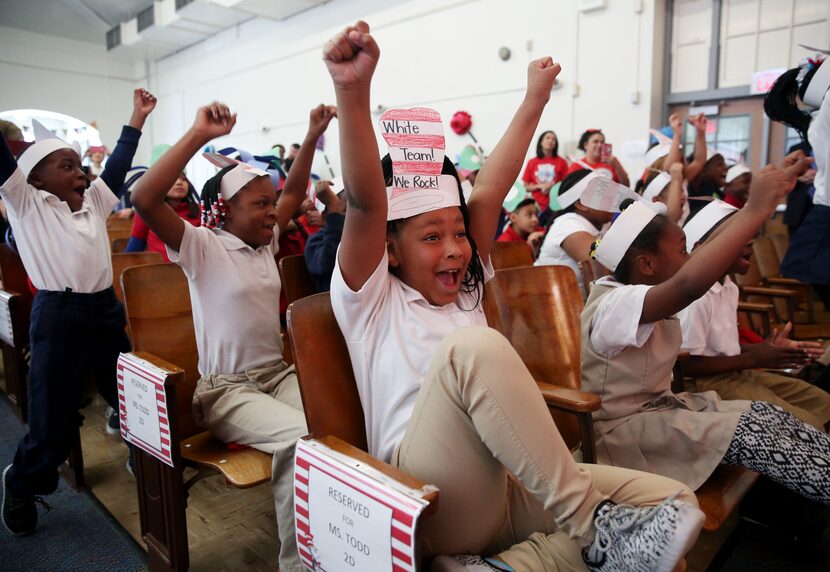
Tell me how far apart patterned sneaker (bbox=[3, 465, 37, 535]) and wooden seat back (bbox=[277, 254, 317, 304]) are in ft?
3.76

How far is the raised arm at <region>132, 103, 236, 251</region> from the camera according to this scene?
163 cm

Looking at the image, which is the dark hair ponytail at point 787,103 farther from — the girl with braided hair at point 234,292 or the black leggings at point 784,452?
the girl with braided hair at point 234,292

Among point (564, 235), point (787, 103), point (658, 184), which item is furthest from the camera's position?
point (658, 184)

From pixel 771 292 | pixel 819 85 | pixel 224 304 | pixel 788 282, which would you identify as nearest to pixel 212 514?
pixel 224 304

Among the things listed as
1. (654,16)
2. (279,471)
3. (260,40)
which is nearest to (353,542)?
(279,471)

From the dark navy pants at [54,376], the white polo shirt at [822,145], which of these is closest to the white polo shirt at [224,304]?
the dark navy pants at [54,376]

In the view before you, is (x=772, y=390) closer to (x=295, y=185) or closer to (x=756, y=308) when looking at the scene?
(x=756, y=308)

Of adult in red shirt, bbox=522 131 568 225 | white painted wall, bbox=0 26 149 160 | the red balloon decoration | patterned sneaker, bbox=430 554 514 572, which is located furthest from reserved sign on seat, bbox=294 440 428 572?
white painted wall, bbox=0 26 149 160

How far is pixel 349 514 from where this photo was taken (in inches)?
38.7

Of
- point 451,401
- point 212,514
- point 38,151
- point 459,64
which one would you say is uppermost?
point 459,64

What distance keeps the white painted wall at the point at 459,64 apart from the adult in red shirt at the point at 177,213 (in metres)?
0.23

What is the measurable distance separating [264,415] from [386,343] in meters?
0.62

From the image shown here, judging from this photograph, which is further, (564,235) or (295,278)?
(564,235)

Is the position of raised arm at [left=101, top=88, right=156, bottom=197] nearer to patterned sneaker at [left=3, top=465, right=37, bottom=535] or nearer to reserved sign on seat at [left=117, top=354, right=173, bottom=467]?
reserved sign on seat at [left=117, top=354, right=173, bottom=467]
